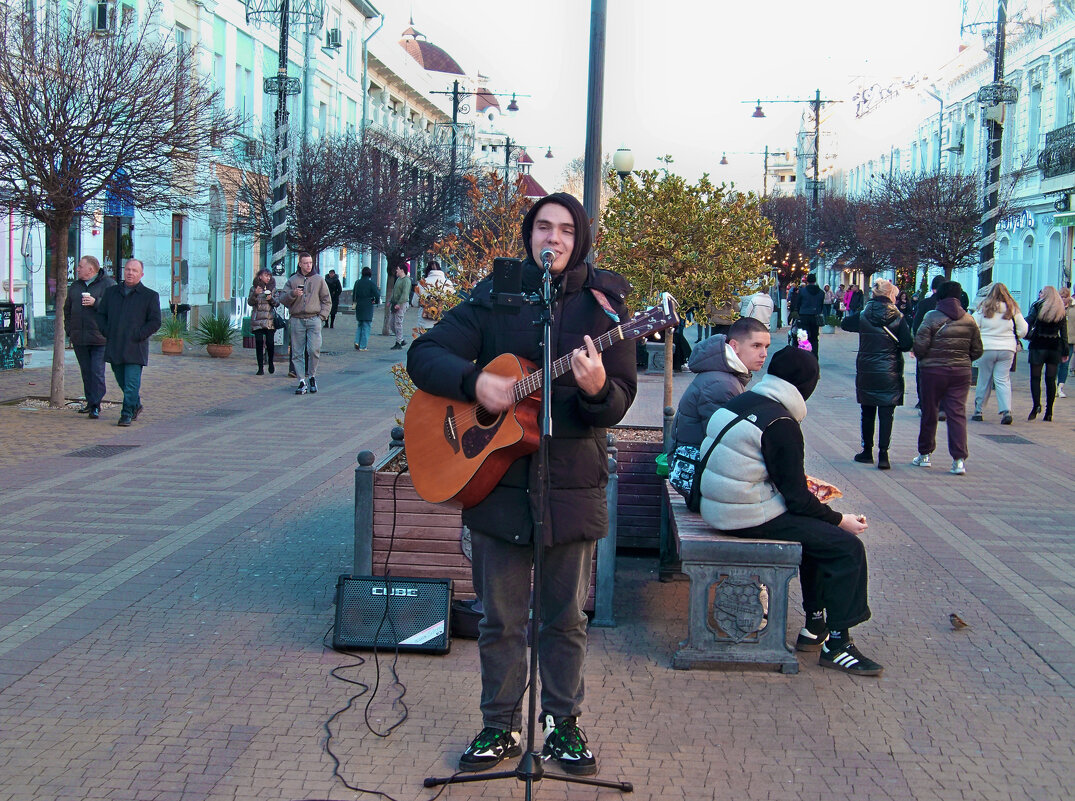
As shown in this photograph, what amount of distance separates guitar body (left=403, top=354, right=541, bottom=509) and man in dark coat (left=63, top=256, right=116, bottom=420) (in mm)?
9610

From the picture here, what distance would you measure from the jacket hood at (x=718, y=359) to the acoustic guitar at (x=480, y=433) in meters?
2.51

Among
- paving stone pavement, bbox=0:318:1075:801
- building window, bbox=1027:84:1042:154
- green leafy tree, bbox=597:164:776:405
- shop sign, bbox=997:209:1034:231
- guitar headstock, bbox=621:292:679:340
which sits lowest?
paving stone pavement, bbox=0:318:1075:801

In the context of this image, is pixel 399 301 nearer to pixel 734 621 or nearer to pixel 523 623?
pixel 734 621

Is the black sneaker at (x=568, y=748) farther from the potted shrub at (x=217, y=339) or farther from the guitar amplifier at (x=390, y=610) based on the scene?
the potted shrub at (x=217, y=339)

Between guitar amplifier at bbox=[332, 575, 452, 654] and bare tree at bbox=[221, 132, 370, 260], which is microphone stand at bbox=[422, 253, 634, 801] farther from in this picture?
bare tree at bbox=[221, 132, 370, 260]

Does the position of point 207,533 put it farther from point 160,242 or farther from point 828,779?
point 160,242

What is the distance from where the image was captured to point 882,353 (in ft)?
34.7

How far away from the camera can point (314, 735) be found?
442 centimetres

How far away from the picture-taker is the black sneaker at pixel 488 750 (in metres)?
4.09

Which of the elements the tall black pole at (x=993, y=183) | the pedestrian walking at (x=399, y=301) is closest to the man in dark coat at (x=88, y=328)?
the pedestrian walking at (x=399, y=301)

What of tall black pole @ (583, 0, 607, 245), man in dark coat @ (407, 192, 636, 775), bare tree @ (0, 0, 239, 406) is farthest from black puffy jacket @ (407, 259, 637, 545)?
bare tree @ (0, 0, 239, 406)

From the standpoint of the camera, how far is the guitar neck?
146 inches

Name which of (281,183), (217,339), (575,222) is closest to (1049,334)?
(575,222)

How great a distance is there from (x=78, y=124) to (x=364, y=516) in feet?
29.0
